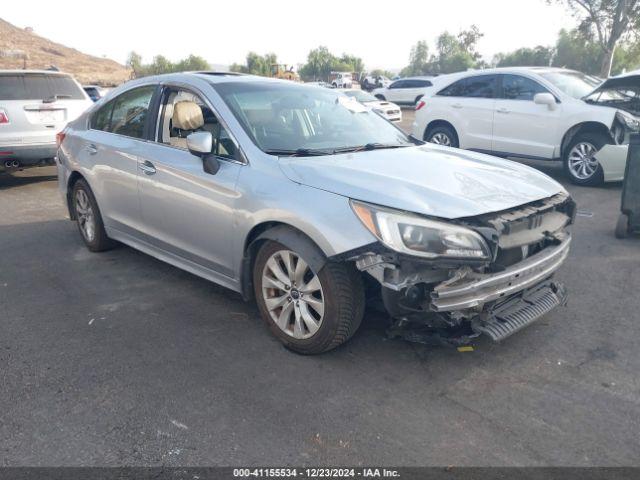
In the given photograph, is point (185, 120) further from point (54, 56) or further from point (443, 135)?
point (54, 56)

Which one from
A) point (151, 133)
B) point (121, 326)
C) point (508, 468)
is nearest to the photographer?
point (508, 468)

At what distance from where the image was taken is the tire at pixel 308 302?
10.5 feet

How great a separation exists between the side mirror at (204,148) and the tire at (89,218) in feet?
6.36

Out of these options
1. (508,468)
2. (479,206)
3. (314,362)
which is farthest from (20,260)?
(508,468)

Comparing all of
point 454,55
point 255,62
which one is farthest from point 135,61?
point 454,55

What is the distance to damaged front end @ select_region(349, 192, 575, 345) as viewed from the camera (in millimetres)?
2986

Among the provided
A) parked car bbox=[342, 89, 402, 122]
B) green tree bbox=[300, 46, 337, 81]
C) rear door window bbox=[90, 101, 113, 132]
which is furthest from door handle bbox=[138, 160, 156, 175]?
green tree bbox=[300, 46, 337, 81]

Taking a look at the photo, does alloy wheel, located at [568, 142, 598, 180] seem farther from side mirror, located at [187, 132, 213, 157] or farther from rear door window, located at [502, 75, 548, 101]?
side mirror, located at [187, 132, 213, 157]

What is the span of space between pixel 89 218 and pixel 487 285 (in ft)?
13.3

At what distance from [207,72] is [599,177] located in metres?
6.40

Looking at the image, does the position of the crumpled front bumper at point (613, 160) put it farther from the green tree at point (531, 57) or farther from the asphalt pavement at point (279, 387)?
the green tree at point (531, 57)

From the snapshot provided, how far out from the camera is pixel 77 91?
9539mm

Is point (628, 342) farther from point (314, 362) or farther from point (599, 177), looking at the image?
Result: point (599, 177)

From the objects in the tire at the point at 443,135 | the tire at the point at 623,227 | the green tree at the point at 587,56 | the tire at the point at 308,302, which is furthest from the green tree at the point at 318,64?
the tire at the point at 308,302
